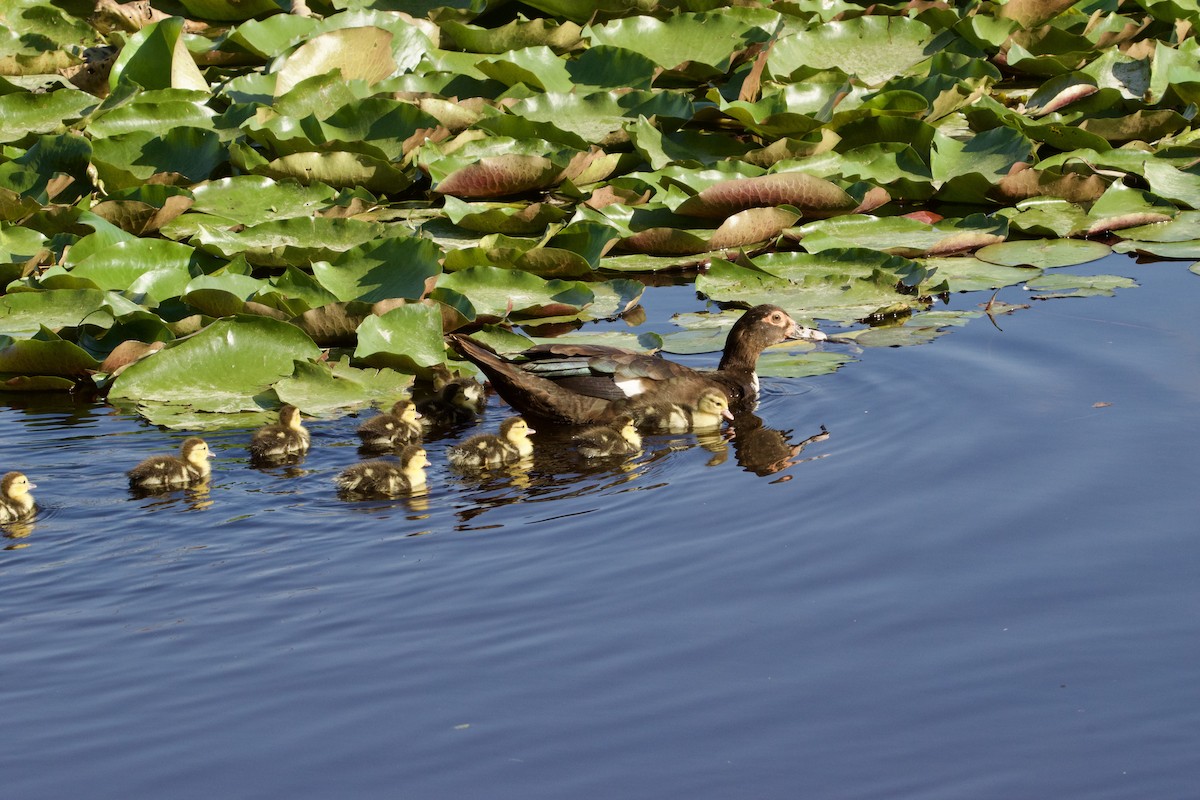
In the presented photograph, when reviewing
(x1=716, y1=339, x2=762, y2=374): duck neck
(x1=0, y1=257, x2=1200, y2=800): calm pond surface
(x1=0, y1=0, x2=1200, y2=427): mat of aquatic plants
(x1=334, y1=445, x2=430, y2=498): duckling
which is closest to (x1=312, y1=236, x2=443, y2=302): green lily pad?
(x1=0, y1=0, x2=1200, y2=427): mat of aquatic plants

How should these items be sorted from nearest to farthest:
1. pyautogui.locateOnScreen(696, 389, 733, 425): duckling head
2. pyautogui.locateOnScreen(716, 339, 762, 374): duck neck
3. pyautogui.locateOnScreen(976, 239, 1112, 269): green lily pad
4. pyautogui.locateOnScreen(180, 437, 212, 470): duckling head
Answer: pyautogui.locateOnScreen(180, 437, 212, 470): duckling head
pyautogui.locateOnScreen(696, 389, 733, 425): duckling head
pyautogui.locateOnScreen(716, 339, 762, 374): duck neck
pyautogui.locateOnScreen(976, 239, 1112, 269): green lily pad

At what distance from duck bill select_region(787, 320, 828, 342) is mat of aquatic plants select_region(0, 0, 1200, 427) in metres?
0.24

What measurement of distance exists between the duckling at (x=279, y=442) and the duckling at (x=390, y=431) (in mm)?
305

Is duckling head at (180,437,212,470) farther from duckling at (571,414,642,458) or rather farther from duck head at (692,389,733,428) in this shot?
duck head at (692,389,733,428)

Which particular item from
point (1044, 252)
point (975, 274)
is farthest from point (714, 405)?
point (1044, 252)

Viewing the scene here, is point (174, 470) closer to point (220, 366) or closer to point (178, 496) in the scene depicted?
point (178, 496)

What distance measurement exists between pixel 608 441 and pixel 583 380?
645 millimetres

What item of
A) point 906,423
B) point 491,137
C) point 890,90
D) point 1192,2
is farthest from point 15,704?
point 1192,2

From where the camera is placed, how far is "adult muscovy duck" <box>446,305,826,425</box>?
7.82 metres

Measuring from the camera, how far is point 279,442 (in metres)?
7.08

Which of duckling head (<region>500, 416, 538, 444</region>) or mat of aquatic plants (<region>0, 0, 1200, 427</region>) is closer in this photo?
duckling head (<region>500, 416, 538, 444</region>)

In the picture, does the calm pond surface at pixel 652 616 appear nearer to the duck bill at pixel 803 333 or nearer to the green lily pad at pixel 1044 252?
the duck bill at pixel 803 333

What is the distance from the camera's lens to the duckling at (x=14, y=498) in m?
6.39

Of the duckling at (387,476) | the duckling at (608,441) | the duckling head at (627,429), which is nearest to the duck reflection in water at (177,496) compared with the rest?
the duckling at (387,476)
